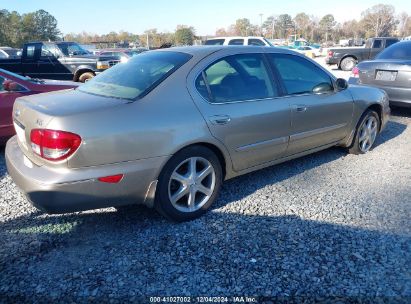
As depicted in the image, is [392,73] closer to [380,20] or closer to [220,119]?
[220,119]

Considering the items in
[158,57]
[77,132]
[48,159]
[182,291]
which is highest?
[158,57]

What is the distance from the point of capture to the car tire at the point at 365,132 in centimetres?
487

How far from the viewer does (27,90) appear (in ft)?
17.6

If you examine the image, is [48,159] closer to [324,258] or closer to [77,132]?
[77,132]

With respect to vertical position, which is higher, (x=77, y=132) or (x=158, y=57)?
(x=158, y=57)

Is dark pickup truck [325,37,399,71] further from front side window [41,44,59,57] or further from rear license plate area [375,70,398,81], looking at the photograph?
front side window [41,44,59,57]

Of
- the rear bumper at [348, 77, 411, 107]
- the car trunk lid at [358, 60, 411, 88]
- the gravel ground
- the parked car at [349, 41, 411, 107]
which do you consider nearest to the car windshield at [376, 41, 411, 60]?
the parked car at [349, 41, 411, 107]

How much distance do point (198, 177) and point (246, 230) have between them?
62 cm

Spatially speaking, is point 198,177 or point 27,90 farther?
point 27,90

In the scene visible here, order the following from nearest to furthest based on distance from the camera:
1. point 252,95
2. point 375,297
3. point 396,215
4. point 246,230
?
point 375,297 < point 246,230 < point 396,215 < point 252,95

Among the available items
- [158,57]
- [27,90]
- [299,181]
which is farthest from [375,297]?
[27,90]

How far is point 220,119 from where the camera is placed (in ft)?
10.4

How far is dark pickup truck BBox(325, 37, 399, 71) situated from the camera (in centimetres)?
1791

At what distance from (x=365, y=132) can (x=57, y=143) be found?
13.4ft
